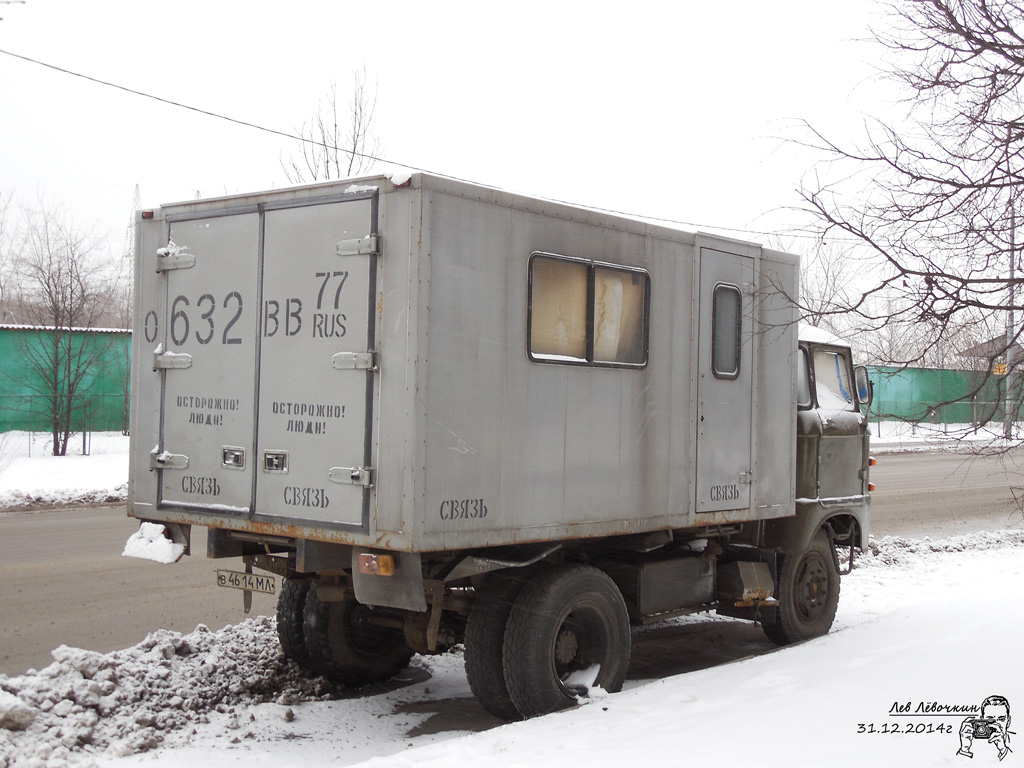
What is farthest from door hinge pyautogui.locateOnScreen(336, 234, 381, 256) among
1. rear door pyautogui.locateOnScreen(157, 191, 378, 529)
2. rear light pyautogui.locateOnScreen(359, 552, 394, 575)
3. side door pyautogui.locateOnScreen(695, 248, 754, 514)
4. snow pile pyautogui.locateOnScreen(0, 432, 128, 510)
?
snow pile pyautogui.locateOnScreen(0, 432, 128, 510)

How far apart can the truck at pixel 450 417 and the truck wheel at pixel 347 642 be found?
16mm

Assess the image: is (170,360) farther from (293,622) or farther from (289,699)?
(289,699)

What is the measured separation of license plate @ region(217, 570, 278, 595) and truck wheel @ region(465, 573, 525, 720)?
1.26 metres

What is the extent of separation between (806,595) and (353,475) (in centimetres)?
484

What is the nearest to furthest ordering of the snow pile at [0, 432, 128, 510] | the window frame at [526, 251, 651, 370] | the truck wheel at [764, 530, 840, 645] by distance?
the window frame at [526, 251, 651, 370] → the truck wheel at [764, 530, 840, 645] → the snow pile at [0, 432, 128, 510]

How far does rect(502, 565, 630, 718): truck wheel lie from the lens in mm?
5773

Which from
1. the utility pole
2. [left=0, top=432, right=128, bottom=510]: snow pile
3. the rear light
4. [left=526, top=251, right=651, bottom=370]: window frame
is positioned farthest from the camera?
[left=0, top=432, right=128, bottom=510]: snow pile

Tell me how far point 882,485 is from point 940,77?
17.0 metres

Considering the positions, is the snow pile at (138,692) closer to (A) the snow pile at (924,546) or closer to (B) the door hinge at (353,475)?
(B) the door hinge at (353,475)

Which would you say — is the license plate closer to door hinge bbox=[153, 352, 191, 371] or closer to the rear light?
the rear light

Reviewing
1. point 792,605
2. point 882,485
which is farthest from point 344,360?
point 882,485

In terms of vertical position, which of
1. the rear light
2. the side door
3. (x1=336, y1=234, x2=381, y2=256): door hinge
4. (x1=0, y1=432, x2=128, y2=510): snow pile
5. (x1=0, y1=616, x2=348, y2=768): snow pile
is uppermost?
(x1=336, y1=234, x2=381, y2=256): door hinge

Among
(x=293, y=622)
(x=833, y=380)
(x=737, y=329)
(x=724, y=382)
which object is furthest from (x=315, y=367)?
(x=833, y=380)
